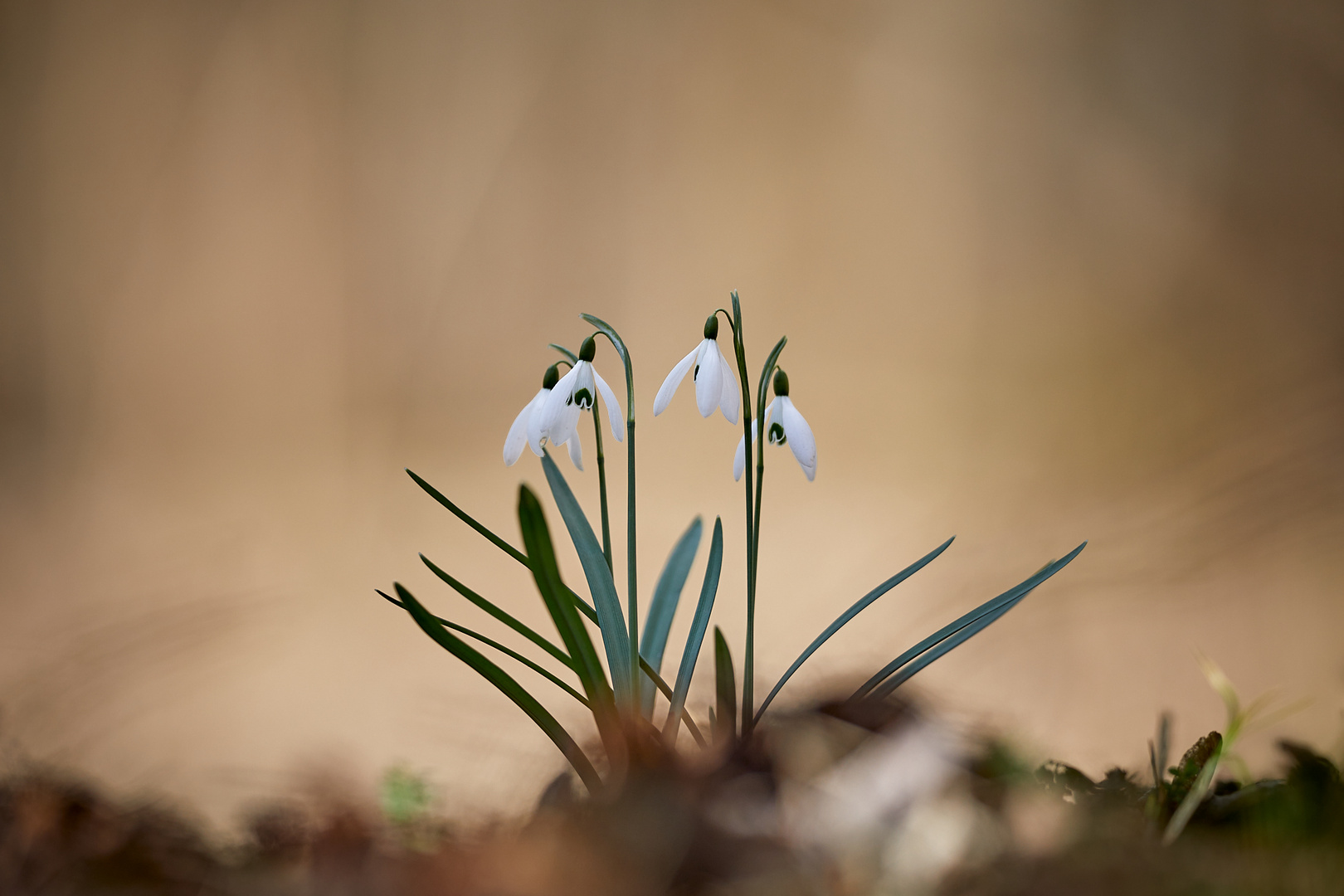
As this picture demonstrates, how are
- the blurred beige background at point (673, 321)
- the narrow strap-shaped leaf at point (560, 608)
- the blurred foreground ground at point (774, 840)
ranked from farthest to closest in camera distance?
the blurred beige background at point (673, 321), the narrow strap-shaped leaf at point (560, 608), the blurred foreground ground at point (774, 840)

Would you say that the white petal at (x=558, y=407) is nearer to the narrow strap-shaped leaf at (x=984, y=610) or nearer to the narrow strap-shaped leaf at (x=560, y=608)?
the narrow strap-shaped leaf at (x=560, y=608)

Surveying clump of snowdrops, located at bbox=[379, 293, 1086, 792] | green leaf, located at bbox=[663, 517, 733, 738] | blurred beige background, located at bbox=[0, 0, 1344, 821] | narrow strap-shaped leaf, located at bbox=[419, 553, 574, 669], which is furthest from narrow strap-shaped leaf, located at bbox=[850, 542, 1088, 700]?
blurred beige background, located at bbox=[0, 0, 1344, 821]

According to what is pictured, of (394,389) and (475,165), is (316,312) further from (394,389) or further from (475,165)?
(475,165)

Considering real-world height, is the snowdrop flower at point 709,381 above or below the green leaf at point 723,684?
above

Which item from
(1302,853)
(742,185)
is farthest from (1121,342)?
(1302,853)

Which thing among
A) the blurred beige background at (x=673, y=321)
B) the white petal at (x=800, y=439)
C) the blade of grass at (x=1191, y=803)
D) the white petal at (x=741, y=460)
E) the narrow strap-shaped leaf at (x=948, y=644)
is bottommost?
the blade of grass at (x=1191, y=803)

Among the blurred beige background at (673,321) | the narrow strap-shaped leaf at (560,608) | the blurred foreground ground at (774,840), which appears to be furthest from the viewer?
the blurred beige background at (673,321)

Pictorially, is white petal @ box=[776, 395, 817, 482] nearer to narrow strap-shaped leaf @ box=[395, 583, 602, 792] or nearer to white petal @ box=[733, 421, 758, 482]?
white petal @ box=[733, 421, 758, 482]

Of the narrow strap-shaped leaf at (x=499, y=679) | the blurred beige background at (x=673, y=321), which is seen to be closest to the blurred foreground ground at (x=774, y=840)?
the narrow strap-shaped leaf at (x=499, y=679)

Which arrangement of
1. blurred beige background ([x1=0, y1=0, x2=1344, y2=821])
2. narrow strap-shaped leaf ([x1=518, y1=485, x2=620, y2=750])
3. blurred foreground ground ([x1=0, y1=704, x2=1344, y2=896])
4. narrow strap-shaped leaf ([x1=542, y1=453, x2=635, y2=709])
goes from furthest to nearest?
1. blurred beige background ([x1=0, y1=0, x2=1344, y2=821])
2. narrow strap-shaped leaf ([x1=542, y1=453, x2=635, y2=709])
3. narrow strap-shaped leaf ([x1=518, y1=485, x2=620, y2=750])
4. blurred foreground ground ([x1=0, y1=704, x2=1344, y2=896])
